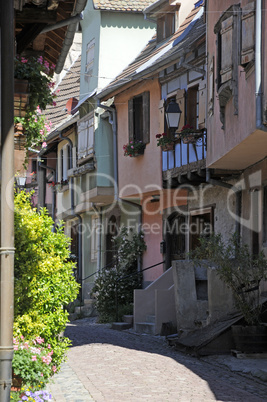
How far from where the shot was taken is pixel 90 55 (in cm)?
2502

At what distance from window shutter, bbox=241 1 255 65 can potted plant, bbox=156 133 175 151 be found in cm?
666

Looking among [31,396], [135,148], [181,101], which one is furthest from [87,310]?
[31,396]

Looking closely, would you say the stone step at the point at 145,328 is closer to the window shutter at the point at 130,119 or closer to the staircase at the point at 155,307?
the staircase at the point at 155,307

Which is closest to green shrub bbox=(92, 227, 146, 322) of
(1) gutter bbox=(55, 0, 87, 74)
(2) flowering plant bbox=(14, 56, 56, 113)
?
(1) gutter bbox=(55, 0, 87, 74)

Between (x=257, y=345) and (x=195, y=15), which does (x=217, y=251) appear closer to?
(x=257, y=345)

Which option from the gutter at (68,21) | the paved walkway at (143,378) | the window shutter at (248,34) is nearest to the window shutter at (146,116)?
the paved walkway at (143,378)

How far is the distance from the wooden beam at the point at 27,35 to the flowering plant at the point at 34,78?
0.58 metres

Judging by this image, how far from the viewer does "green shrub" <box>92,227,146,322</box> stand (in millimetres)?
20922

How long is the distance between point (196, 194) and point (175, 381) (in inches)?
388

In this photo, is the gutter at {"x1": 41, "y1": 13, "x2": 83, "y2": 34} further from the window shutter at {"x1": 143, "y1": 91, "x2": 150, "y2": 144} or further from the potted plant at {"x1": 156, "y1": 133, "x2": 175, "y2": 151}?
the window shutter at {"x1": 143, "y1": 91, "x2": 150, "y2": 144}

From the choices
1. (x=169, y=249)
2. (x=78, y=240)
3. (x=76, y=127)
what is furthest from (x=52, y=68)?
(x=78, y=240)

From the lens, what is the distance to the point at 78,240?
29.2 meters

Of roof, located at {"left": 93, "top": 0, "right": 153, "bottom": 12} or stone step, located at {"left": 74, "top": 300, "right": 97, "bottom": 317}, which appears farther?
stone step, located at {"left": 74, "top": 300, "right": 97, "bottom": 317}

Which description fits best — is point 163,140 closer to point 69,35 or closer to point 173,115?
point 173,115
